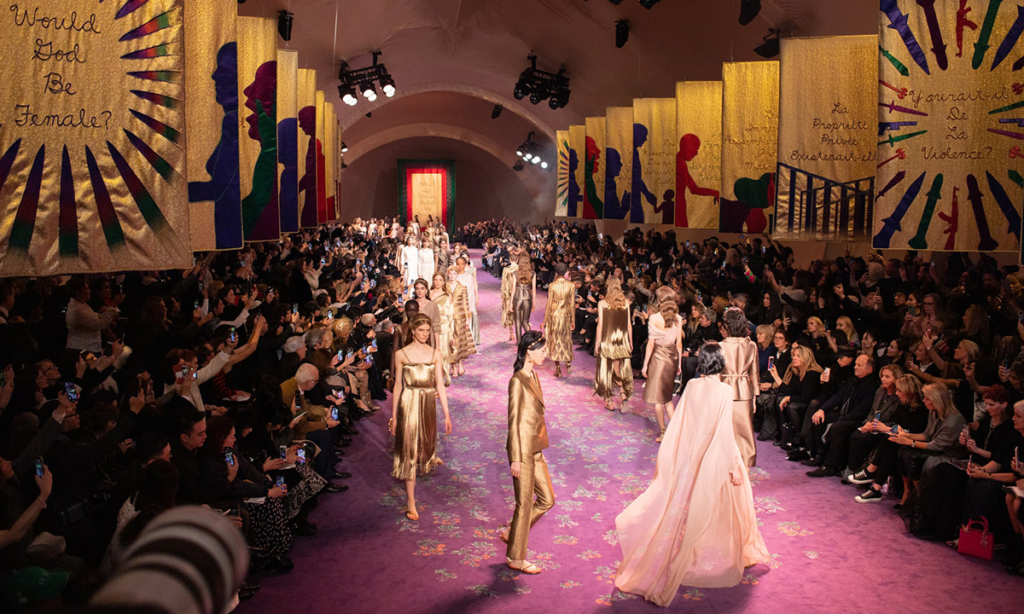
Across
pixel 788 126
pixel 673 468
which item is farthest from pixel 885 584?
pixel 788 126

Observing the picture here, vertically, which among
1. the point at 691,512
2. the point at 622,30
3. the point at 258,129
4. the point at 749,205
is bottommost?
the point at 691,512

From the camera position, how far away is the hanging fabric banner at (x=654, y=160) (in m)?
14.2

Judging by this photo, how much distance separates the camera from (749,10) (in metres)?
11.9

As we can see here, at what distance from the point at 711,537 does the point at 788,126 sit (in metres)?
5.12

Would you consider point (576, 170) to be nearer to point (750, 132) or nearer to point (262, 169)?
point (750, 132)

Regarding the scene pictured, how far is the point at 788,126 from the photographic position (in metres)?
8.66

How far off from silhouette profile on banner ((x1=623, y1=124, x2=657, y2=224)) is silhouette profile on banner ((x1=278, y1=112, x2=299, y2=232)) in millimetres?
7036

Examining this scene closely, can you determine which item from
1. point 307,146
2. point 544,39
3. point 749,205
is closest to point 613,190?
point 544,39

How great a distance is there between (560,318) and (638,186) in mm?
4484

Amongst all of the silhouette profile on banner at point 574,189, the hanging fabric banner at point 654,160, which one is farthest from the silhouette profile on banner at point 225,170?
the silhouette profile on banner at point 574,189

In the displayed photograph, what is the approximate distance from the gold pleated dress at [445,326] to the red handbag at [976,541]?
622 centimetres

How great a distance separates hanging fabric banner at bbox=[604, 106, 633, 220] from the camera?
52.0ft

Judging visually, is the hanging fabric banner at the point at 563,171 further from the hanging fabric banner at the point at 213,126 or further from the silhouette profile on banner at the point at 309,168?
the hanging fabric banner at the point at 213,126

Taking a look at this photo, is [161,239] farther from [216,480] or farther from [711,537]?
[711,537]
